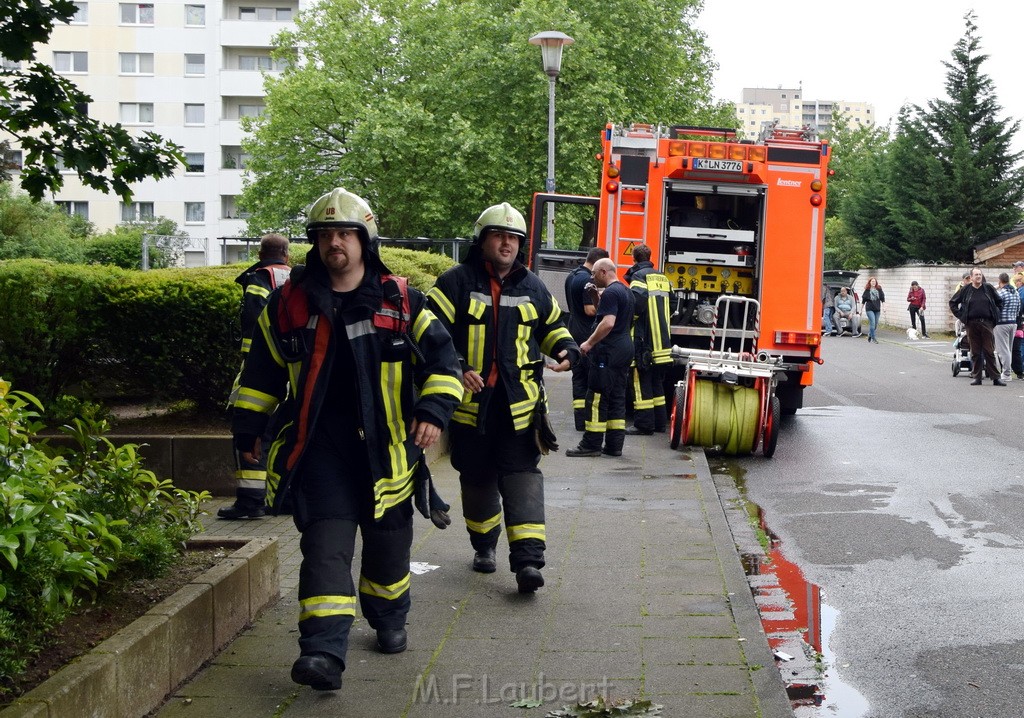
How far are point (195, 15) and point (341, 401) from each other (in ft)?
210

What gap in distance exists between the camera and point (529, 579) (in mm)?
5941

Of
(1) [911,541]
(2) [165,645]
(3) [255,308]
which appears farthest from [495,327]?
(1) [911,541]

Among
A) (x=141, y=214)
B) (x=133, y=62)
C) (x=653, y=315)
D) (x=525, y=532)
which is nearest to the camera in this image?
(x=525, y=532)

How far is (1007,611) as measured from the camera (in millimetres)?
5980

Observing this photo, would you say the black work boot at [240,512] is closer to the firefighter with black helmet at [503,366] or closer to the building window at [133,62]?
the firefighter with black helmet at [503,366]

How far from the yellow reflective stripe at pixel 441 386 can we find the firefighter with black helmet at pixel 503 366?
3.51ft

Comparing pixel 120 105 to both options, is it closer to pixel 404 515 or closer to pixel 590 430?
pixel 590 430

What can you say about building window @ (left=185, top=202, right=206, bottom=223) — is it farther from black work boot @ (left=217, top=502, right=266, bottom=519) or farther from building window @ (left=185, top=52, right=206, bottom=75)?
black work boot @ (left=217, top=502, right=266, bottom=519)

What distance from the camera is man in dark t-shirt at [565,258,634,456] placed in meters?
10.8

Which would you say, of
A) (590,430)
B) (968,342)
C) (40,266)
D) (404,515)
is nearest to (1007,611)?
(404,515)

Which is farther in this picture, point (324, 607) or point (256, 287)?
point (256, 287)

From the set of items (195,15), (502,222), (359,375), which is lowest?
Result: (359,375)

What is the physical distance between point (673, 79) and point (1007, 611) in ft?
112

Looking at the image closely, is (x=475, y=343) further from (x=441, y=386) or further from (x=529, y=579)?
(x=441, y=386)
